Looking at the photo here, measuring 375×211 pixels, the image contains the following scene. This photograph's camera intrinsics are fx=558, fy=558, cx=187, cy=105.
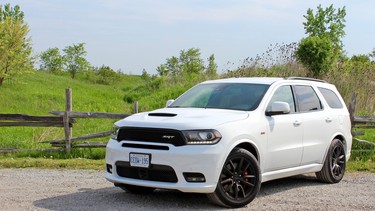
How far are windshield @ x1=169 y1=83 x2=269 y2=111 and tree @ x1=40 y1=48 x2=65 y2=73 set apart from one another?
1824 inches

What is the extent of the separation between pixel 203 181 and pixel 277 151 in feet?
5.10

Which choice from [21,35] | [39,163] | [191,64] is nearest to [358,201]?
[39,163]

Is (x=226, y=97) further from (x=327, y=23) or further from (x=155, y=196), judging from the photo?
(x=327, y=23)

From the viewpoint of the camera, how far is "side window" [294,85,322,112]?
28.7ft

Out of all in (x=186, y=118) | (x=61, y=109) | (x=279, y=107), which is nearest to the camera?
(x=186, y=118)

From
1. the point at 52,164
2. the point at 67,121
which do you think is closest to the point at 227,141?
A: the point at 52,164

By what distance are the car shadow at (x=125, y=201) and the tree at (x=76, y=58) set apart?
44.9 metres

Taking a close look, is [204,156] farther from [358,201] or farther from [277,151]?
[358,201]

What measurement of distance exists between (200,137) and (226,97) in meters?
1.49

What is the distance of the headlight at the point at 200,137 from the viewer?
22.3ft

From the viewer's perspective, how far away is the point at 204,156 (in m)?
6.73

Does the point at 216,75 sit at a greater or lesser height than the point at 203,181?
greater

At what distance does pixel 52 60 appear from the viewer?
54688 millimetres

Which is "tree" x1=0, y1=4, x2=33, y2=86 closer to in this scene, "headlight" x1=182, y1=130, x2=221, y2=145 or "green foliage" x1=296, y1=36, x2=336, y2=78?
"green foliage" x1=296, y1=36, x2=336, y2=78
